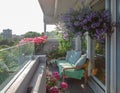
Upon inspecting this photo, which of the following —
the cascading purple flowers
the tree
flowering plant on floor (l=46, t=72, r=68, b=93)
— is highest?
the tree

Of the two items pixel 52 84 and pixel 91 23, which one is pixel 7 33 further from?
pixel 91 23

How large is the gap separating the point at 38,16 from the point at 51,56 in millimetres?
4982

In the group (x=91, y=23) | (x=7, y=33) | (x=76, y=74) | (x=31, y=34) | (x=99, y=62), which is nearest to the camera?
(x=91, y=23)

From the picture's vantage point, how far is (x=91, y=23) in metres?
3.68

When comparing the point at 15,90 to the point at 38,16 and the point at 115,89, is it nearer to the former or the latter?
the point at 115,89

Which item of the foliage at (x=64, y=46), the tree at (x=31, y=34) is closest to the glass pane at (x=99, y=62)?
the foliage at (x=64, y=46)

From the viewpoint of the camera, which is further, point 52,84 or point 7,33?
point 7,33

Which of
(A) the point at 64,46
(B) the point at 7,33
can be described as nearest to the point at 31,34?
(A) the point at 64,46

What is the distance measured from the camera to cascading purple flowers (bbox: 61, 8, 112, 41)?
141 inches

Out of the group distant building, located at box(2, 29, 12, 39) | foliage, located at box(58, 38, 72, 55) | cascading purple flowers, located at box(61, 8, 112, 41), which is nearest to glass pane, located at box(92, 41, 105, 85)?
cascading purple flowers, located at box(61, 8, 112, 41)

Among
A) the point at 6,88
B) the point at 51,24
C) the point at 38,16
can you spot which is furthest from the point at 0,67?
the point at 38,16

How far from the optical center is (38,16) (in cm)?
1425

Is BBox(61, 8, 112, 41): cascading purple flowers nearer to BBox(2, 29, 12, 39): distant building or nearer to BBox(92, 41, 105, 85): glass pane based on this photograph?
BBox(92, 41, 105, 85): glass pane

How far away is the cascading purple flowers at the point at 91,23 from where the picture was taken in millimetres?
3590
